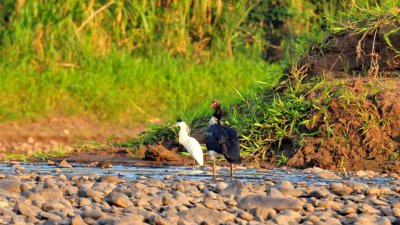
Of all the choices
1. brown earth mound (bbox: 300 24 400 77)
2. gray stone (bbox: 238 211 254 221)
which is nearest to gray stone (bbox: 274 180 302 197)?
gray stone (bbox: 238 211 254 221)

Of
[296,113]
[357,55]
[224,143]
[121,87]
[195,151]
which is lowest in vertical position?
[195,151]

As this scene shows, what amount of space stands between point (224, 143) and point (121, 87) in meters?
7.25

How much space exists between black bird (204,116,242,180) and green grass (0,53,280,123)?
5.53 metres

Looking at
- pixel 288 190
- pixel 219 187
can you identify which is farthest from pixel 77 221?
pixel 288 190

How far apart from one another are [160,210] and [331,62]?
467 centimetres

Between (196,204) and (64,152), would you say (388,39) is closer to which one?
(64,152)

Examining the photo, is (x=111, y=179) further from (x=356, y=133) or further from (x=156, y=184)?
(x=356, y=133)

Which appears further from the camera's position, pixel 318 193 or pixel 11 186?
pixel 11 186

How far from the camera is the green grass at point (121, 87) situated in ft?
50.4

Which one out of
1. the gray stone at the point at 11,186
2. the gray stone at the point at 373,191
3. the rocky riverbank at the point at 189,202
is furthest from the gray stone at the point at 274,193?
the gray stone at the point at 11,186

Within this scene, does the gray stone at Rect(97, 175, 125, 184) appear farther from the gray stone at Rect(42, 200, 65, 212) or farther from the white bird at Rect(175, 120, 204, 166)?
→ the gray stone at Rect(42, 200, 65, 212)

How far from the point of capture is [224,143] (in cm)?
906

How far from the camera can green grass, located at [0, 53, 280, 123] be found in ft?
50.4

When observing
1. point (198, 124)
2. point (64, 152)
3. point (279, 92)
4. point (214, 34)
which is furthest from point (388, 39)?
point (214, 34)
